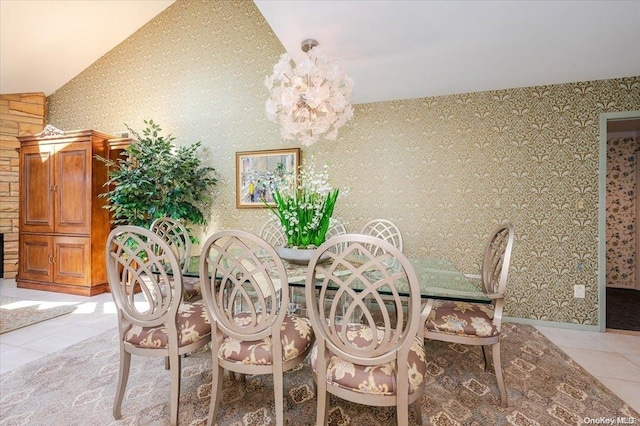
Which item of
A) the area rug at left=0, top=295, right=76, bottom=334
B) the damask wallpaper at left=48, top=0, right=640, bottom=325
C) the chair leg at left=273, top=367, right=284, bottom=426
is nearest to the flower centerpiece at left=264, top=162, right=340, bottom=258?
the chair leg at left=273, top=367, right=284, bottom=426

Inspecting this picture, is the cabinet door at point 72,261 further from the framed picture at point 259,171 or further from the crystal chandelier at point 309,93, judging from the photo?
the crystal chandelier at point 309,93

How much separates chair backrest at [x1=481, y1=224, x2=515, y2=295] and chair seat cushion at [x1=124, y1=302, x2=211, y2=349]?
1747mm

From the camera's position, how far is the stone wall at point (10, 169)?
4.49m

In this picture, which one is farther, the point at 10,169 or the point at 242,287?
the point at 10,169

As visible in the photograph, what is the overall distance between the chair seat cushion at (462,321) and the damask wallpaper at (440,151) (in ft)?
4.68

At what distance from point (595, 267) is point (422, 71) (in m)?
2.53

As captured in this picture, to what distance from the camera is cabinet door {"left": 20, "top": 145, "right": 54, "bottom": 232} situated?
3.96m

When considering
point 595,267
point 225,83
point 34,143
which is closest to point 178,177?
point 225,83

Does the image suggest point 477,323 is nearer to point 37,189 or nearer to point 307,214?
point 307,214

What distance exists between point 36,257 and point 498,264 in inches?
Answer: 219

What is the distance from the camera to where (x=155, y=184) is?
357 centimetres

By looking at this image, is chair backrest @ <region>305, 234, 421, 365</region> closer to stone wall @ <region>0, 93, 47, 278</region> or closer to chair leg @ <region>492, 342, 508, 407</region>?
chair leg @ <region>492, 342, 508, 407</region>

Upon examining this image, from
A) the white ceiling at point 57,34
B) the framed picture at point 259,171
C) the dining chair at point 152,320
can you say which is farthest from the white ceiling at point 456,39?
the dining chair at point 152,320

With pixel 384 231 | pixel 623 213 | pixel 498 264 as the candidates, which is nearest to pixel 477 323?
pixel 498 264
